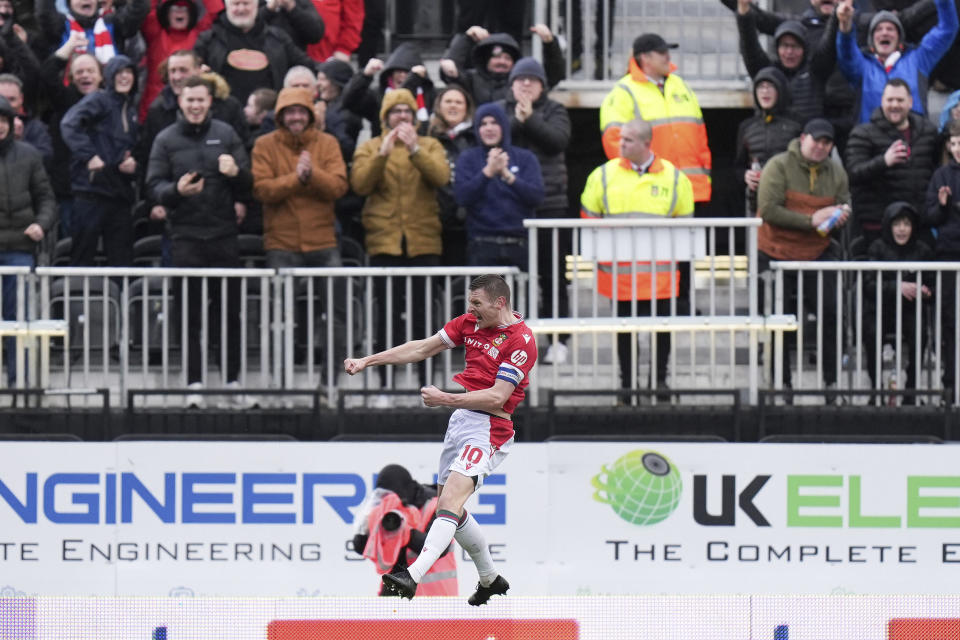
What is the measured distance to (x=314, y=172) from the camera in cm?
1402

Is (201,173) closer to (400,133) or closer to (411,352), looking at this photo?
(400,133)

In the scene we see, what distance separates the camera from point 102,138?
1484cm

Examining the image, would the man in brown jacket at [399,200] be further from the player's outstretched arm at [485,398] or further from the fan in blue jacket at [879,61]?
the player's outstretched arm at [485,398]

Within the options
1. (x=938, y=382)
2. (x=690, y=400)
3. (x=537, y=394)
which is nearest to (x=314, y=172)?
(x=537, y=394)

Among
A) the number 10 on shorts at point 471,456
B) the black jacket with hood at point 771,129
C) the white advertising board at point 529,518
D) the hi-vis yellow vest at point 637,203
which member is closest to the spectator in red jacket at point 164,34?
the white advertising board at point 529,518

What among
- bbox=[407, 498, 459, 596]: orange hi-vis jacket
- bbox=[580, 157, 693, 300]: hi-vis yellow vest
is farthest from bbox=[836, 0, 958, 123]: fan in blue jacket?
bbox=[407, 498, 459, 596]: orange hi-vis jacket

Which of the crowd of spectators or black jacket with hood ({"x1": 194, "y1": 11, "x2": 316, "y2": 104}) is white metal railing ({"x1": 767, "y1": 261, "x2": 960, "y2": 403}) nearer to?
the crowd of spectators

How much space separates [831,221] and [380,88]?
12.6ft

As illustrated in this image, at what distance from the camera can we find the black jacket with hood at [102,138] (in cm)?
1477

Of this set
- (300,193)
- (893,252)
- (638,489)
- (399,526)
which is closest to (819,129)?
(893,252)

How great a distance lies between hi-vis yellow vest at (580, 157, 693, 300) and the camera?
46.1 ft

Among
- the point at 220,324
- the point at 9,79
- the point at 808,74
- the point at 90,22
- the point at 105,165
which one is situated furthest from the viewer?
the point at 90,22

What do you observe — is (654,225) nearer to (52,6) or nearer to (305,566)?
(305,566)

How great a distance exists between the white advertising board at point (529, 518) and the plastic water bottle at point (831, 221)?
1.63m
